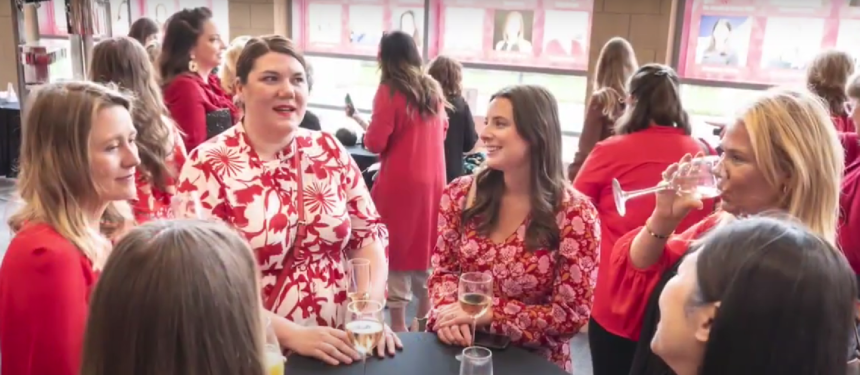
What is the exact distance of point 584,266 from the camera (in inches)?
74.8

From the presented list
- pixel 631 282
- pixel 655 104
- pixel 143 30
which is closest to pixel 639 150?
pixel 655 104

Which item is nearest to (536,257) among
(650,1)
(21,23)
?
(21,23)

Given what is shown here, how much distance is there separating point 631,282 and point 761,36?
399 centimetres

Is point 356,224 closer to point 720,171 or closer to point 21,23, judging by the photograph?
point 720,171

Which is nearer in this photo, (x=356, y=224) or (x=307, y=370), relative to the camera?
(x=307, y=370)

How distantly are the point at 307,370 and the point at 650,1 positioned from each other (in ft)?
14.2

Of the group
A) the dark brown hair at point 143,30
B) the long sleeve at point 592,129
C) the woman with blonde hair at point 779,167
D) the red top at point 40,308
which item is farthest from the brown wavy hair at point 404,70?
the red top at point 40,308

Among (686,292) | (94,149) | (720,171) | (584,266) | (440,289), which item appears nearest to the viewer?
(686,292)

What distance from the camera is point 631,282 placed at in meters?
2.05

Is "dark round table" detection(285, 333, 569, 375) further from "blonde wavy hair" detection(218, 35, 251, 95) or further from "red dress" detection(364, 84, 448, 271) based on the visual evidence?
"blonde wavy hair" detection(218, 35, 251, 95)

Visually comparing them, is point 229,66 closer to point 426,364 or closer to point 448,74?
point 448,74

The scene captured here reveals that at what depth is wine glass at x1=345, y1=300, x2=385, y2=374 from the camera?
159cm

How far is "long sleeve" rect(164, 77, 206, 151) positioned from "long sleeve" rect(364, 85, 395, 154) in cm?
85

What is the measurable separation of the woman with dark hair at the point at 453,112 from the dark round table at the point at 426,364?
96.4 inches
